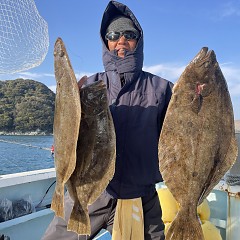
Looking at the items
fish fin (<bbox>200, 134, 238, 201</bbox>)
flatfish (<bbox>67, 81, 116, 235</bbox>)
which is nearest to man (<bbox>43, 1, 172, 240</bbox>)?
flatfish (<bbox>67, 81, 116, 235</bbox>)

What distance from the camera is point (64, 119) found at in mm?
2379

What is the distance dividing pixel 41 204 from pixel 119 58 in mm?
3781

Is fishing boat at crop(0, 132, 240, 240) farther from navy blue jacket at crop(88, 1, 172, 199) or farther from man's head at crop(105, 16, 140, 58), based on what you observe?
man's head at crop(105, 16, 140, 58)

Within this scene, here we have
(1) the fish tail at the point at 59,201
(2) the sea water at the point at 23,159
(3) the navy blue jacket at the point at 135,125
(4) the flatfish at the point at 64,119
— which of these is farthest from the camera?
(2) the sea water at the point at 23,159

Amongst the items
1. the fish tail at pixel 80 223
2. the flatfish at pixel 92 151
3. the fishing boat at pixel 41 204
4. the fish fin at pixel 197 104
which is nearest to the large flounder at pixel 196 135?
the fish fin at pixel 197 104

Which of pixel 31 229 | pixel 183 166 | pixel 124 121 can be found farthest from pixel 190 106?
pixel 31 229

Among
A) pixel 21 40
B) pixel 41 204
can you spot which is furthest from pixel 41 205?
pixel 21 40

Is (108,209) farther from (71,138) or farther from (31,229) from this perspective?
(31,229)

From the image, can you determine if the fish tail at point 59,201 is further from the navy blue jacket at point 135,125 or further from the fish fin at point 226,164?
the fish fin at point 226,164

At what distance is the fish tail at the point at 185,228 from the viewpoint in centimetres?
235

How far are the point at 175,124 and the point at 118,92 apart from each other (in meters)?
0.97

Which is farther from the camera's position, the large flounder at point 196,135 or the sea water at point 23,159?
the sea water at point 23,159

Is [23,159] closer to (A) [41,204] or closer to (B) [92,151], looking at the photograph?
(A) [41,204]

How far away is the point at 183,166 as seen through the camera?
8.14 feet
